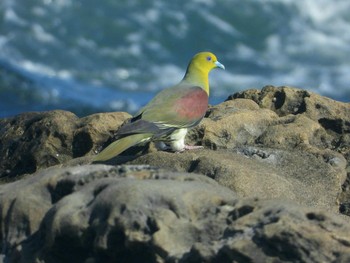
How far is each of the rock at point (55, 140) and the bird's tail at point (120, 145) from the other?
1.85 feet

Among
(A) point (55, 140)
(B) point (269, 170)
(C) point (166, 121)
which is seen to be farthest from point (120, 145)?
(B) point (269, 170)

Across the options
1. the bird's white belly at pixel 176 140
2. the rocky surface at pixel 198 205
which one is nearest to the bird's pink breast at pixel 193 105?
the bird's white belly at pixel 176 140

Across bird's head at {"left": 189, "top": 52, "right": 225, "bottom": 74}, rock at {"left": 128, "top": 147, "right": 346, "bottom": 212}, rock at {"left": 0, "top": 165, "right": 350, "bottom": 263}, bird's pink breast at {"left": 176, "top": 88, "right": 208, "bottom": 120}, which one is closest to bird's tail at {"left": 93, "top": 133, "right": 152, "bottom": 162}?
rock at {"left": 128, "top": 147, "right": 346, "bottom": 212}

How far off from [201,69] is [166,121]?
1.57 meters

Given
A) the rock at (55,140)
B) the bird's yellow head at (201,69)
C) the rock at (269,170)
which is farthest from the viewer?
the bird's yellow head at (201,69)

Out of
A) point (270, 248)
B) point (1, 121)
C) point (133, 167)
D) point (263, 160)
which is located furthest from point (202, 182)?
point (1, 121)

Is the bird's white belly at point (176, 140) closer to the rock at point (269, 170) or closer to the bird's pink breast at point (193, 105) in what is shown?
the bird's pink breast at point (193, 105)

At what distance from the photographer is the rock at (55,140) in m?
8.22

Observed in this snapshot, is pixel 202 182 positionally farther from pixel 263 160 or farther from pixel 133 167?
pixel 263 160

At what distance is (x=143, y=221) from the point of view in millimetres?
4516

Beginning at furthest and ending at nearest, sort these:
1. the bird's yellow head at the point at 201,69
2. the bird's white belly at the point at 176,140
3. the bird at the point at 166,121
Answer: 1. the bird's yellow head at the point at 201,69
2. the bird's white belly at the point at 176,140
3. the bird at the point at 166,121

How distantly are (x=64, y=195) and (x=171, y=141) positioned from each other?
10.1 feet

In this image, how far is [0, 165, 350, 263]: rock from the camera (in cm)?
419

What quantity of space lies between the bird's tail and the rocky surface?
71 millimetres
